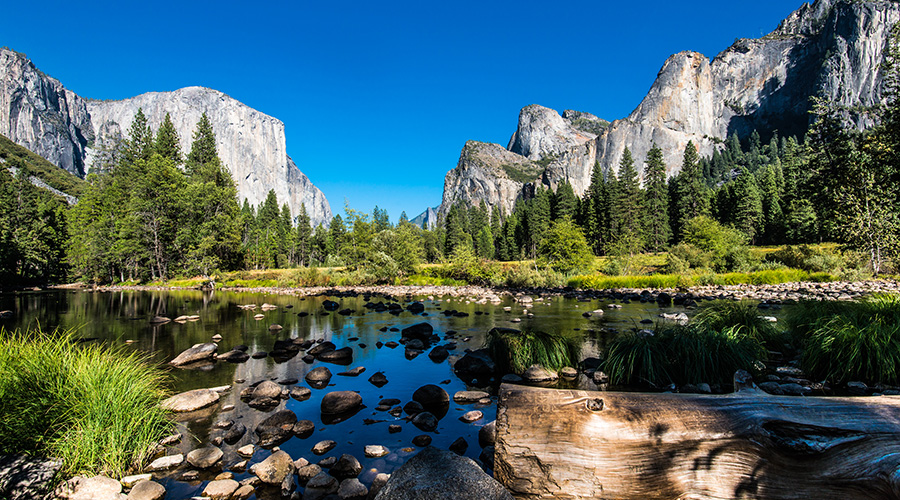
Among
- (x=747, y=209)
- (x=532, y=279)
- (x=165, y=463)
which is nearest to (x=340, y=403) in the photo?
(x=165, y=463)

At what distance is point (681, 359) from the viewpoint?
7.67 metres

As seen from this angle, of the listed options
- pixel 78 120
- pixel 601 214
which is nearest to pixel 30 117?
pixel 78 120

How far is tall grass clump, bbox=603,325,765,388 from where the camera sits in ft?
24.4

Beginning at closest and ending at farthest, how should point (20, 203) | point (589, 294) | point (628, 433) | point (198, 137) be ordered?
point (628, 433) → point (589, 294) → point (20, 203) → point (198, 137)

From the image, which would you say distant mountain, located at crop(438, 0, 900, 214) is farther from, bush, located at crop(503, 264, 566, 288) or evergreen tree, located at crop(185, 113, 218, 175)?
bush, located at crop(503, 264, 566, 288)

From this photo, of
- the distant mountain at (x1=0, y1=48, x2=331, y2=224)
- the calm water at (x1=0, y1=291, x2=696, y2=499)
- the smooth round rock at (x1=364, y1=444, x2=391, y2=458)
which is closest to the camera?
the smooth round rock at (x1=364, y1=444, x2=391, y2=458)

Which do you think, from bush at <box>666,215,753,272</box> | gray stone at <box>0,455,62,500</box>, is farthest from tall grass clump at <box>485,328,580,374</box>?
bush at <box>666,215,753,272</box>

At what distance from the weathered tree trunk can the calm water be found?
261cm

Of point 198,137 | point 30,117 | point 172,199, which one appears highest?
point 30,117

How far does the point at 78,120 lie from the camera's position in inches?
7057

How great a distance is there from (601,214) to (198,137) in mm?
69815

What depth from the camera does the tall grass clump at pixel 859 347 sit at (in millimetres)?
6594

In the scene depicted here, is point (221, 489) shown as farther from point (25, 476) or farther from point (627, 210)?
point (627, 210)

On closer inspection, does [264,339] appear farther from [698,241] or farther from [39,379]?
[698,241]
